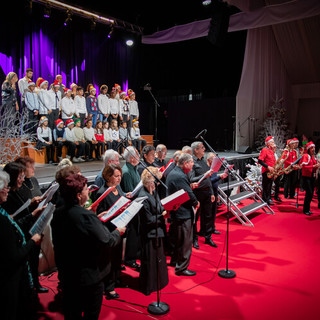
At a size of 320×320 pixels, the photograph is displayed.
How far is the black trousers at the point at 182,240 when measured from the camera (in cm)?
379

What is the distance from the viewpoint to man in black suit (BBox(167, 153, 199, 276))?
3.79 meters

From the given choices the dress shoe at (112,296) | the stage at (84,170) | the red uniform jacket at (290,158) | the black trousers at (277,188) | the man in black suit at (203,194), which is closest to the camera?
the dress shoe at (112,296)

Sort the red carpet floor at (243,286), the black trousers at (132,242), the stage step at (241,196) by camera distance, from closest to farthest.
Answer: the red carpet floor at (243,286), the black trousers at (132,242), the stage step at (241,196)

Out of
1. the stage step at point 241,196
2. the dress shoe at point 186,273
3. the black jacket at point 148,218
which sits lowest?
the dress shoe at point 186,273

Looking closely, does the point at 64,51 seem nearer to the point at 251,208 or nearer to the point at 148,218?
the point at 251,208

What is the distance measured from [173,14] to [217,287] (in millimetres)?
10941

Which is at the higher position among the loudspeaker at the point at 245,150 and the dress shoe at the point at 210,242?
the loudspeaker at the point at 245,150

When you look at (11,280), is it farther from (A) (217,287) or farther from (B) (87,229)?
(A) (217,287)

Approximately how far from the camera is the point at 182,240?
150 inches

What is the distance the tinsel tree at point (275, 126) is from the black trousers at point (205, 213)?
Result: 8.17 metres

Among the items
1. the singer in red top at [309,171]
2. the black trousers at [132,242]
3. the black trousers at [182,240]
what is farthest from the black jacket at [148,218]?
the singer in red top at [309,171]

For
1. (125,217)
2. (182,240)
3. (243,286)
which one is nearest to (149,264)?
(182,240)

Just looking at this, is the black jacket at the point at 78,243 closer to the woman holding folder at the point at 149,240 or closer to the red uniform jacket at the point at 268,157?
the woman holding folder at the point at 149,240

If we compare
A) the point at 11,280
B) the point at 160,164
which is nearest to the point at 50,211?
the point at 11,280
